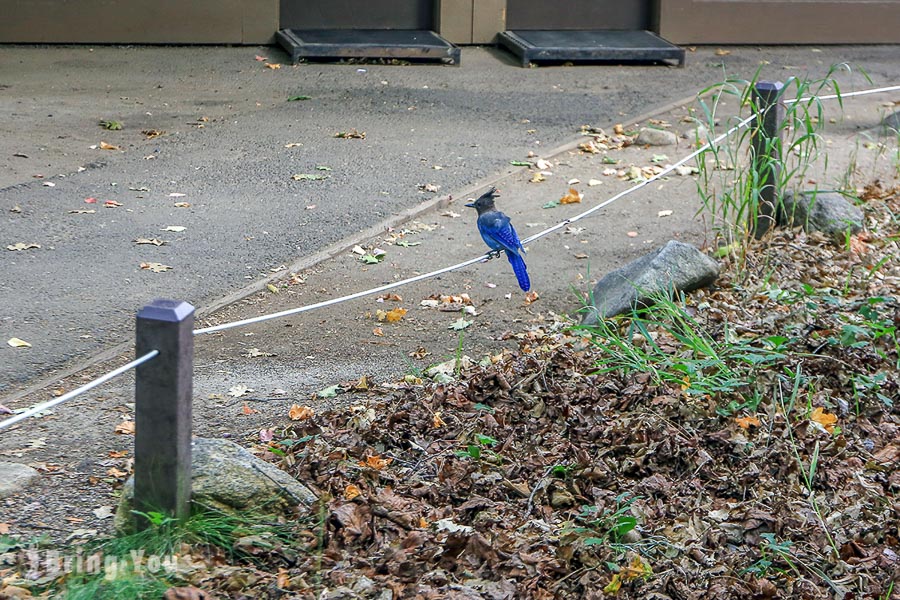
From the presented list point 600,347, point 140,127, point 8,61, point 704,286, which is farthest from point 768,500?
point 8,61

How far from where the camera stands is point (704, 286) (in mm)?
6742

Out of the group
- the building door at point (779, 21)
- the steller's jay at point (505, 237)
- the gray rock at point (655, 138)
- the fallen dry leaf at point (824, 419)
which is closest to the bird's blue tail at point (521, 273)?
the steller's jay at point (505, 237)

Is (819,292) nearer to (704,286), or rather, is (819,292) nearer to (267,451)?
(704,286)

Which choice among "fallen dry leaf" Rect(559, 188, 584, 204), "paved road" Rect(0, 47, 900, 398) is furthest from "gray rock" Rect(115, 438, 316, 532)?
"fallen dry leaf" Rect(559, 188, 584, 204)

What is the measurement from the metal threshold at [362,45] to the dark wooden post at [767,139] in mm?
6968

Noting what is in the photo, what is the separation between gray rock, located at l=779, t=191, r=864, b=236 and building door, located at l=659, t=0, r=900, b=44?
8196mm

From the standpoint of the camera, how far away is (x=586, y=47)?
1420 centimetres

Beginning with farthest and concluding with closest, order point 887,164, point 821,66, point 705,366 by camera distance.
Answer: point 821,66 → point 887,164 → point 705,366

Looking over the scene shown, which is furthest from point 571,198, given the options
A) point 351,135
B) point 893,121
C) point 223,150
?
point 893,121

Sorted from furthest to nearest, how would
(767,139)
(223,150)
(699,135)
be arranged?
(699,135) < (223,150) < (767,139)

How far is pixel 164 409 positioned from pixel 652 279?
344cm

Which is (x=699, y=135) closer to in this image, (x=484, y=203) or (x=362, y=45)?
(x=362, y=45)

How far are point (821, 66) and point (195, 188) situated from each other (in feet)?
30.6

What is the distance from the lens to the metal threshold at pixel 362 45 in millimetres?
13414
